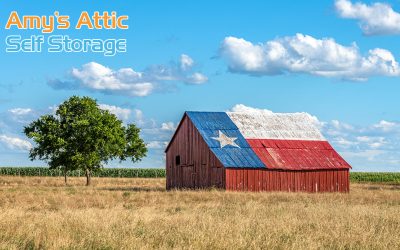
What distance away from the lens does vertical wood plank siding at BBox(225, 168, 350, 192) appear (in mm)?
48406

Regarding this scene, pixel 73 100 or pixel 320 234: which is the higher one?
pixel 73 100

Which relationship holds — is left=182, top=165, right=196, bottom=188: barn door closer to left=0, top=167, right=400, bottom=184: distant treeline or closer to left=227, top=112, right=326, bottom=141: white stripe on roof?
left=227, top=112, right=326, bottom=141: white stripe on roof

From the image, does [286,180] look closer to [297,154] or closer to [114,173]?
[297,154]

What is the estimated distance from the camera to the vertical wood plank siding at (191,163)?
162 feet

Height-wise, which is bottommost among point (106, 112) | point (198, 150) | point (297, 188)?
point (297, 188)

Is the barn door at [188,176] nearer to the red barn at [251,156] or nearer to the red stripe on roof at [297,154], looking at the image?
the red barn at [251,156]

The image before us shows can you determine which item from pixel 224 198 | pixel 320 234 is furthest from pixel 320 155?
pixel 320 234

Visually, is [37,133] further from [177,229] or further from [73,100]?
[177,229]

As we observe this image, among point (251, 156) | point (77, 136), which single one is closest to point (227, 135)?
point (251, 156)

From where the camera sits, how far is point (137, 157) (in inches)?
2923

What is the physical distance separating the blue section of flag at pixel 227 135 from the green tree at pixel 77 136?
1565cm

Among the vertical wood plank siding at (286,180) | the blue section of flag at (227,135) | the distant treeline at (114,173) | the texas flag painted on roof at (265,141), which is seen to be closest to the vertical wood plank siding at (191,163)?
the blue section of flag at (227,135)

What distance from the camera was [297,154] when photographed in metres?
53.3

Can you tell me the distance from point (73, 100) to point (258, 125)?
2177 centimetres
